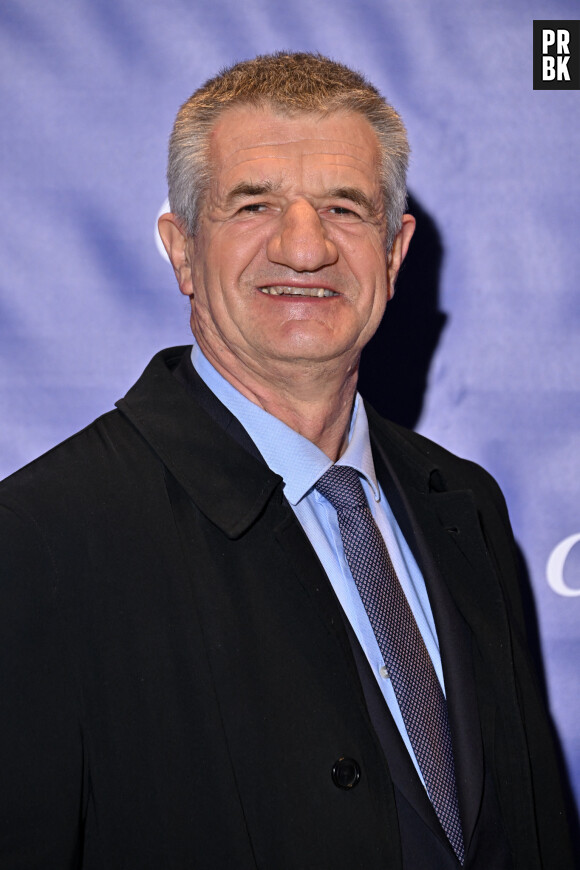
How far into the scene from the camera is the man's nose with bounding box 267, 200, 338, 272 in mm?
1409

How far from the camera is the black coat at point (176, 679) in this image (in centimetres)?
116

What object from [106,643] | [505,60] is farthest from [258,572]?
[505,60]

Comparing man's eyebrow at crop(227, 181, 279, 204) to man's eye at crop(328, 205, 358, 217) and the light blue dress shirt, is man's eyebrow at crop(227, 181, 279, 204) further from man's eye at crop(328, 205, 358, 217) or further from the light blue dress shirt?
the light blue dress shirt

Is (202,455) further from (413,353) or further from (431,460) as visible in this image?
A: (413,353)

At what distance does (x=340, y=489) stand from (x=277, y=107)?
0.57 meters

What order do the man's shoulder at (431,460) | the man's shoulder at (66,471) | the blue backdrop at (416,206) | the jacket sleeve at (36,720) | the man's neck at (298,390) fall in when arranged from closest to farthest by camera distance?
1. the jacket sleeve at (36,720)
2. the man's shoulder at (66,471)
3. the man's neck at (298,390)
4. the man's shoulder at (431,460)
5. the blue backdrop at (416,206)

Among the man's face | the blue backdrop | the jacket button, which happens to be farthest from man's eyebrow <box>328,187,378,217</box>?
the jacket button

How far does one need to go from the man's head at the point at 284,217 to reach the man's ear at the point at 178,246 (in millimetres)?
50

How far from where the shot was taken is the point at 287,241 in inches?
55.5

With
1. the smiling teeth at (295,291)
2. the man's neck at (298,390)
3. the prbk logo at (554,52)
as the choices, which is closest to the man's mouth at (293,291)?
the smiling teeth at (295,291)

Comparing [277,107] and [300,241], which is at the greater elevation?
[277,107]

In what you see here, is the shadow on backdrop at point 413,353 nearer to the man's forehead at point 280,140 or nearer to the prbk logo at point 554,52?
the prbk logo at point 554,52

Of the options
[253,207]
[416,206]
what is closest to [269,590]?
[253,207]

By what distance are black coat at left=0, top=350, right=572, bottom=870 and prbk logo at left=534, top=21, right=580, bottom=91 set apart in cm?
127
